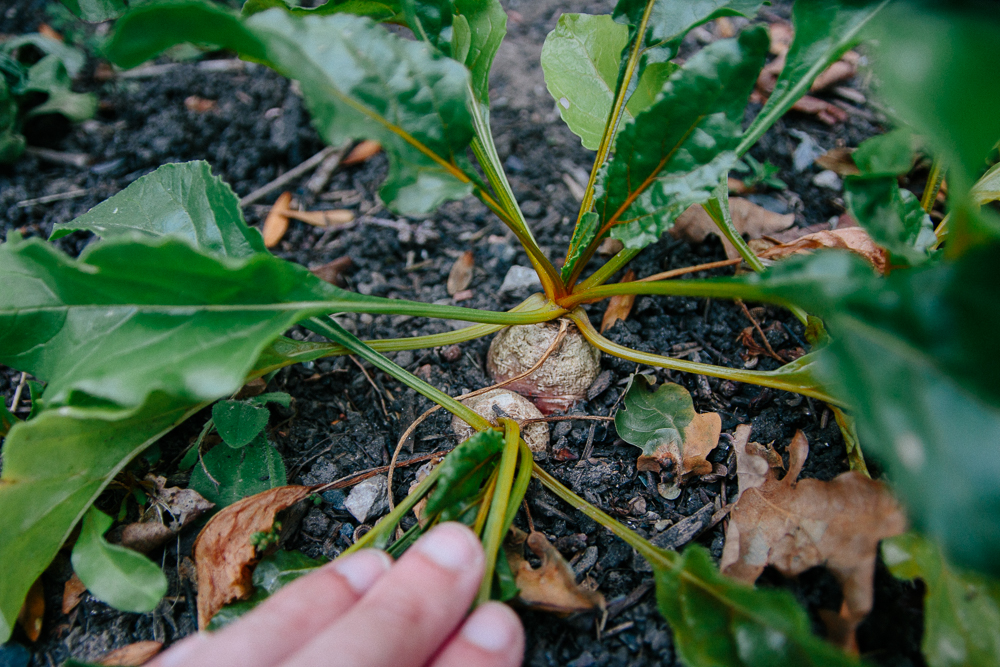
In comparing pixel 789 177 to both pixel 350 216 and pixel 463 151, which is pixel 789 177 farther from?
pixel 350 216

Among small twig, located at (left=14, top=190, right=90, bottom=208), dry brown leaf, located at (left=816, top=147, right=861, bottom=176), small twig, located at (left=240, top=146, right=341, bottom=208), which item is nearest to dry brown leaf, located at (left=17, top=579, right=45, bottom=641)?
small twig, located at (left=240, top=146, right=341, bottom=208)

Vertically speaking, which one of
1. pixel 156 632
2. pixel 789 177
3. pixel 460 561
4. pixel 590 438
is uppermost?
pixel 789 177

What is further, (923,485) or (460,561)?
(460,561)

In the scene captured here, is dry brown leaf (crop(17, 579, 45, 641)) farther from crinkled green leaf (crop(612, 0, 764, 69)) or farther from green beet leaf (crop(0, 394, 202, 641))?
crinkled green leaf (crop(612, 0, 764, 69))

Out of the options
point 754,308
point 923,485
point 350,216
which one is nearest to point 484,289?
point 350,216

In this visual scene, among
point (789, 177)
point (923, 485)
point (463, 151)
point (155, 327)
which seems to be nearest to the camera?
point (923, 485)

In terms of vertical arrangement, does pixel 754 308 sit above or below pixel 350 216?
above

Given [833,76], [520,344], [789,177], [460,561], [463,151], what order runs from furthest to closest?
[833,76]
[789,177]
[520,344]
[463,151]
[460,561]

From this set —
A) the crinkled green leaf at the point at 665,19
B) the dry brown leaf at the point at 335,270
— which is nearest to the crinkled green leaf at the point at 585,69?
the crinkled green leaf at the point at 665,19
